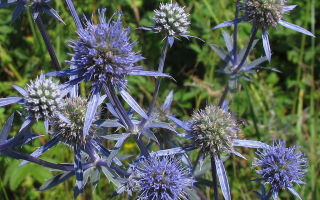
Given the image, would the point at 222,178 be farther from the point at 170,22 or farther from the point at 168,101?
the point at 170,22

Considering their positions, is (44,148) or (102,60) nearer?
(102,60)

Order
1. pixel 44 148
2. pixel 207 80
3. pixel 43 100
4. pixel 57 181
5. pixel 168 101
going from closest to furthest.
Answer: pixel 43 100, pixel 44 148, pixel 57 181, pixel 168 101, pixel 207 80

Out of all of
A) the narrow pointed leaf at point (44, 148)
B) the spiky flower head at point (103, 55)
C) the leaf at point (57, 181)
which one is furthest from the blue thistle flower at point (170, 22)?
the leaf at point (57, 181)

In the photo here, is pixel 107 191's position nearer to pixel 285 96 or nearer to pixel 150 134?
pixel 150 134

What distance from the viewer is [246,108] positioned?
341 centimetres

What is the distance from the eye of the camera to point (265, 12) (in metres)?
2.29

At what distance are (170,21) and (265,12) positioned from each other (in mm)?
757

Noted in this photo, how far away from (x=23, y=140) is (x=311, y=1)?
337cm

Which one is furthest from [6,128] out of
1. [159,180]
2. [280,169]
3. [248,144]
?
[280,169]

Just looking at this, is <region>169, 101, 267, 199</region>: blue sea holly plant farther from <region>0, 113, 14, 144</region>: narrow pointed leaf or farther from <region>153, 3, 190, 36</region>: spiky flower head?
<region>0, 113, 14, 144</region>: narrow pointed leaf

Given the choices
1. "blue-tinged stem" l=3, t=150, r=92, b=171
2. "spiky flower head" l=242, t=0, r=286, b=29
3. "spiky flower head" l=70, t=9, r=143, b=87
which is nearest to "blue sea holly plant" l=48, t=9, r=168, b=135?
"spiky flower head" l=70, t=9, r=143, b=87

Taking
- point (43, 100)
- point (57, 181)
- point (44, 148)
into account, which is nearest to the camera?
point (43, 100)

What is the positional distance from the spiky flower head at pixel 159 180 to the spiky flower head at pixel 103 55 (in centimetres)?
53

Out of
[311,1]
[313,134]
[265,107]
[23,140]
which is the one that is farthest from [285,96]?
[23,140]
